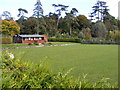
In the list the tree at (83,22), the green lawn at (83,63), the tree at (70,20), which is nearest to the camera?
the green lawn at (83,63)

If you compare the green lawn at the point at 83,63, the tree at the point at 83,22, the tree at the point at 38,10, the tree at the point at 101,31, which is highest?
the tree at the point at 38,10

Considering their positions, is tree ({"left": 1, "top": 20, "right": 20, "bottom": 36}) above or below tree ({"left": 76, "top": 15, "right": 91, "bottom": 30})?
below

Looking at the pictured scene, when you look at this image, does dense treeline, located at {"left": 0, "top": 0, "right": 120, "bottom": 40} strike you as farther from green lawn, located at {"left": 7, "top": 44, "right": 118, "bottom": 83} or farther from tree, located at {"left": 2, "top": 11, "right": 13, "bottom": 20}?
green lawn, located at {"left": 7, "top": 44, "right": 118, "bottom": 83}

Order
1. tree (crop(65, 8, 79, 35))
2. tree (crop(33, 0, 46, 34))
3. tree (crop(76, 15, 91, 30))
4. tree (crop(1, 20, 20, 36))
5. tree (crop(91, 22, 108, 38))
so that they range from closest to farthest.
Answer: tree (crop(1, 20, 20, 36))
tree (crop(91, 22, 108, 38))
tree (crop(33, 0, 46, 34))
tree (crop(65, 8, 79, 35))
tree (crop(76, 15, 91, 30))

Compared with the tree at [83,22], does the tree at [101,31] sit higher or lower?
lower

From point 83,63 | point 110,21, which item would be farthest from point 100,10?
point 83,63

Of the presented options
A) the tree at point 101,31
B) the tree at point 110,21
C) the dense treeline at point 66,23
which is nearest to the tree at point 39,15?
the dense treeline at point 66,23

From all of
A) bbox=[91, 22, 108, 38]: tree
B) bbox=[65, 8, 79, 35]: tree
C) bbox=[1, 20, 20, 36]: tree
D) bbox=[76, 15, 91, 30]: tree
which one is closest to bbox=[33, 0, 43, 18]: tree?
bbox=[65, 8, 79, 35]: tree

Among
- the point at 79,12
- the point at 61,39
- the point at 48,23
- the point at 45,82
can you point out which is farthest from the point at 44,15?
the point at 45,82

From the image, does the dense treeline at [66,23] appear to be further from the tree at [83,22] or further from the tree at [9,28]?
the tree at [9,28]

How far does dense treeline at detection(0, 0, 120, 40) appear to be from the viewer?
94.0 ft

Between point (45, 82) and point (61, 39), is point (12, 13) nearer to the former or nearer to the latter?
point (61, 39)

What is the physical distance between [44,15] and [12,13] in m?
6.04

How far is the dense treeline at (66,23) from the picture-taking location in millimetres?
28641
